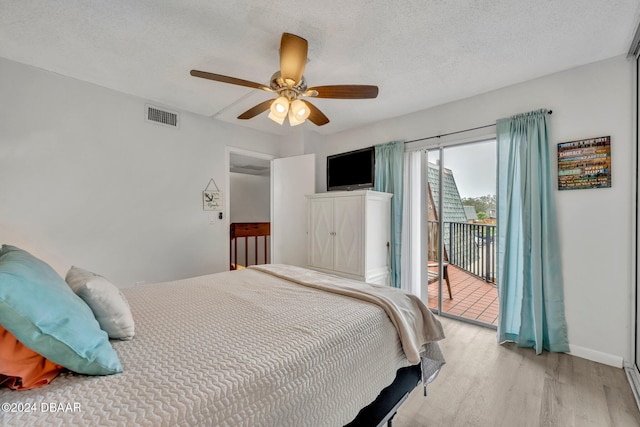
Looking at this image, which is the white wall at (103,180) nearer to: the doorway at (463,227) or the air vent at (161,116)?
the air vent at (161,116)

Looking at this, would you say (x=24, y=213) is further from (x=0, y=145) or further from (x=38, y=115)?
(x=38, y=115)

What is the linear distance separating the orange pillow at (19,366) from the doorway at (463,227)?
335cm

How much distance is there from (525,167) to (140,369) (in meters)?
3.08

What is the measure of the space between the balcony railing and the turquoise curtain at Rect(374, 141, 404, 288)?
1.55ft

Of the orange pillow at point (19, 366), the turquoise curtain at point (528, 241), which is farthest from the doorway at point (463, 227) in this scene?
the orange pillow at point (19, 366)

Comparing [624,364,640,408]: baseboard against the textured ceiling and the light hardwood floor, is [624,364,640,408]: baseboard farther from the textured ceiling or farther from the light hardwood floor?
the textured ceiling

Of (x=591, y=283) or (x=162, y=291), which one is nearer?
(x=162, y=291)

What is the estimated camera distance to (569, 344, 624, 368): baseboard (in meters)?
2.12

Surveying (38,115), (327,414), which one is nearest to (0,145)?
(38,115)

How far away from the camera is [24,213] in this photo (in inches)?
93.2

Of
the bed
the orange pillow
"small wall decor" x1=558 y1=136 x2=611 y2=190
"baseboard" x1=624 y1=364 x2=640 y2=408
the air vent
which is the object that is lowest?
"baseboard" x1=624 y1=364 x2=640 y2=408

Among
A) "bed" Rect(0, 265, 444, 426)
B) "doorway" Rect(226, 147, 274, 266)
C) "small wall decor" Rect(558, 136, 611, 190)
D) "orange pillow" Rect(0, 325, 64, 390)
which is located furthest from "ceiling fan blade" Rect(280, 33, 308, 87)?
"doorway" Rect(226, 147, 274, 266)

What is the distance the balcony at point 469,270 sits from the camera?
10.8 ft

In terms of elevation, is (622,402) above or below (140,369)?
below
